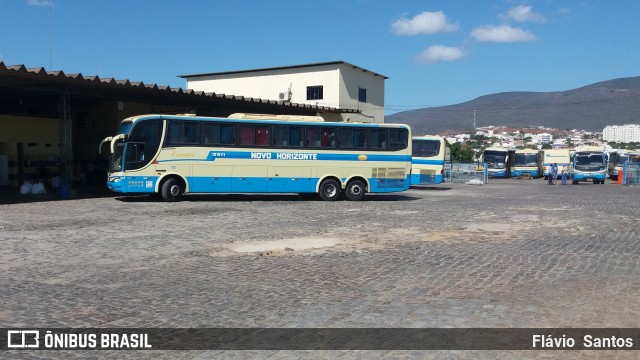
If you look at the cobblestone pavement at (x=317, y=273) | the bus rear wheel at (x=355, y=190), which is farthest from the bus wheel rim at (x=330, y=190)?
the cobblestone pavement at (x=317, y=273)

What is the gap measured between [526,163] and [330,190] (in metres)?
34.3

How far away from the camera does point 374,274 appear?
8.22m

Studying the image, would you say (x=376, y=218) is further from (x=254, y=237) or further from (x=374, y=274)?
(x=374, y=274)

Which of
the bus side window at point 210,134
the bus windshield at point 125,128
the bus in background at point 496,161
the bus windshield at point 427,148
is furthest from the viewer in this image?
the bus in background at point 496,161

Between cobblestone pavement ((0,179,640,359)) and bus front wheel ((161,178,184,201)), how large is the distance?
4.06 meters

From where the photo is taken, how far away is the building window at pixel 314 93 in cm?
4212

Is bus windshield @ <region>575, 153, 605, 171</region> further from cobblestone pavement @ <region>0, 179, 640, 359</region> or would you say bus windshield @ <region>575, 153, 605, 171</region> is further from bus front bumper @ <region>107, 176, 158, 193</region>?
bus front bumper @ <region>107, 176, 158, 193</region>

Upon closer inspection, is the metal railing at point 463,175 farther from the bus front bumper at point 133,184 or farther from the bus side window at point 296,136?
the bus front bumper at point 133,184

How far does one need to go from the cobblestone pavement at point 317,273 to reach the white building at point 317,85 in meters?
26.2

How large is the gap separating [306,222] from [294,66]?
30040 millimetres

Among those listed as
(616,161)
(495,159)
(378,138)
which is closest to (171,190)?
(378,138)

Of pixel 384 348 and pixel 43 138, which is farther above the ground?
pixel 43 138

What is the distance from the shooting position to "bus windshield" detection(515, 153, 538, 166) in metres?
50.2

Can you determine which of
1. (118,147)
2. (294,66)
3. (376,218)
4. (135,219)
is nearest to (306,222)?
(376,218)
